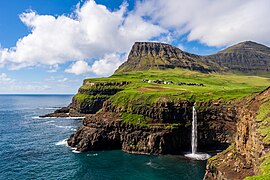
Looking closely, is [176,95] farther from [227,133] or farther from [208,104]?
[227,133]

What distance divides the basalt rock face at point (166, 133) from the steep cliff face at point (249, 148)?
112ft

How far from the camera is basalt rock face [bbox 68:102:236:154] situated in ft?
289

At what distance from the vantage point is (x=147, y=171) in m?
70.1

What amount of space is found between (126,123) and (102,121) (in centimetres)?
1133

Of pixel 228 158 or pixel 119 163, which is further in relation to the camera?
pixel 119 163

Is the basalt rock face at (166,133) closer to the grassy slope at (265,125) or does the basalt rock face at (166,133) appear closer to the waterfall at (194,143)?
the waterfall at (194,143)

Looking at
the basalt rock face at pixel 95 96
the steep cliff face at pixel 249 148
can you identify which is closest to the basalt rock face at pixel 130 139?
the steep cliff face at pixel 249 148

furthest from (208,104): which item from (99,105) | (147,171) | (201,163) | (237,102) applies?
(99,105)

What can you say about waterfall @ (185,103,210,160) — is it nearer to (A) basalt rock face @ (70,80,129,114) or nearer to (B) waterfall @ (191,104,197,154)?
(B) waterfall @ (191,104,197,154)

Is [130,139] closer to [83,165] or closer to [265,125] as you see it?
[83,165]

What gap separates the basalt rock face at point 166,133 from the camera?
289 feet

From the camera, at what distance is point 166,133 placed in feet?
293

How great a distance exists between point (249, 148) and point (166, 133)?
44.2m

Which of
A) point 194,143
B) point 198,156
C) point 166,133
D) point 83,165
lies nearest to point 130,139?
point 166,133
